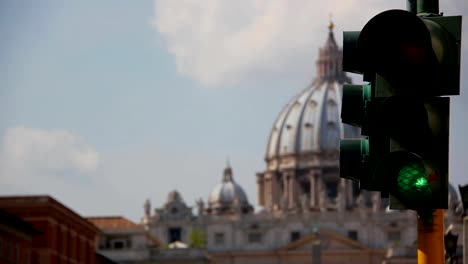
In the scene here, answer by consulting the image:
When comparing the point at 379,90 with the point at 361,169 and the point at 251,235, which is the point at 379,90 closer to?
the point at 361,169

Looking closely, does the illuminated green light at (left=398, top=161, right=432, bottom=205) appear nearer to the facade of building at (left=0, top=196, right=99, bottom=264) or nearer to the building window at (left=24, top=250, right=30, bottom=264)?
the building window at (left=24, top=250, right=30, bottom=264)

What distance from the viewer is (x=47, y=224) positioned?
65.2 metres

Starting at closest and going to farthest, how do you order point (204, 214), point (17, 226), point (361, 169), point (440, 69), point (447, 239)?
1. point (440, 69)
2. point (361, 169)
3. point (447, 239)
4. point (17, 226)
5. point (204, 214)

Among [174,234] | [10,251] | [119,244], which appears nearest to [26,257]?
[10,251]

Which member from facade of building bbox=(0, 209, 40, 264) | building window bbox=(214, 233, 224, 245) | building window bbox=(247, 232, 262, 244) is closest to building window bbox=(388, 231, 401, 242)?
building window bbox=(247, 232, 262, 244)

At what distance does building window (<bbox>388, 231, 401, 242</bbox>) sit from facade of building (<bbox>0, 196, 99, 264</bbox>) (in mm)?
97892

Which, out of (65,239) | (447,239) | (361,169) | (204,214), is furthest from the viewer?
(204,214)

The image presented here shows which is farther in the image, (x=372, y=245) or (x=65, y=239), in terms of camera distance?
(x=372, y=245)

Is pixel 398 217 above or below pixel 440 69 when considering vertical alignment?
above

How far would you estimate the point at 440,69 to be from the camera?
7711 millimetres

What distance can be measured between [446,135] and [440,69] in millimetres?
328

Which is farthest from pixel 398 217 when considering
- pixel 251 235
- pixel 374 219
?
pixel 251 235

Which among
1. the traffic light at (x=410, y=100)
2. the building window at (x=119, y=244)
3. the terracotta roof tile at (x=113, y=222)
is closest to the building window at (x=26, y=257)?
the traffic light at (x=410, y=100)

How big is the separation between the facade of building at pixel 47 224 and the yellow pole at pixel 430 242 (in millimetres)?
54435
